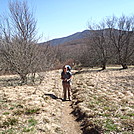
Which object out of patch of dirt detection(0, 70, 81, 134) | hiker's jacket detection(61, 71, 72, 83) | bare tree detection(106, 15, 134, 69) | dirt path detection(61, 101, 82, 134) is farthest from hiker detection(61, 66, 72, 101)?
bare tree detection(106, 15, 134, 69)

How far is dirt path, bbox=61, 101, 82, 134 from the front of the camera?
227 inches

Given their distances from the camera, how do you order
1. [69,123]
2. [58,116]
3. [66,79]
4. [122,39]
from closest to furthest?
1. [69,123]
2. [58,116]
3. [66,79]
4. [122,39]

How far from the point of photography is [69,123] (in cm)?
643

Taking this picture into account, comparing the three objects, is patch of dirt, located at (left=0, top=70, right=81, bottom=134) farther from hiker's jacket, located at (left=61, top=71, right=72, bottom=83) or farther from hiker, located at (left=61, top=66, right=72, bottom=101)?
hiker's jacket, located at (left=61, top=71, right=72, bottom=83)

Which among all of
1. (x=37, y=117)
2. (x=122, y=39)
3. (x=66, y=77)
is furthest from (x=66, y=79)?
(x=122, y=39)

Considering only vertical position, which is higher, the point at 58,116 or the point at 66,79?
the point at 66,79

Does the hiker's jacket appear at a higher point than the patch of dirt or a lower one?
higher

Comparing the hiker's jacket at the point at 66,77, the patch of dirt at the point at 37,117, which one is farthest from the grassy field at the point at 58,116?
the hiker's jacket at the point at 66,77

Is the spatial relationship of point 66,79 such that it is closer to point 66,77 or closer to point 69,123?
point 66,77

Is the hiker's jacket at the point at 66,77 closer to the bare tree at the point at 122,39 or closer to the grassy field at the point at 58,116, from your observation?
the grassy field at the point at 58,116

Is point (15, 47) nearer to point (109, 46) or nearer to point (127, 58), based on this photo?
point (109, 46)

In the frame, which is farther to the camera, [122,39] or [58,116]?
[122,39]

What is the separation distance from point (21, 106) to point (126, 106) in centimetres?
532

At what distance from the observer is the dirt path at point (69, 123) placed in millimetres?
5762
